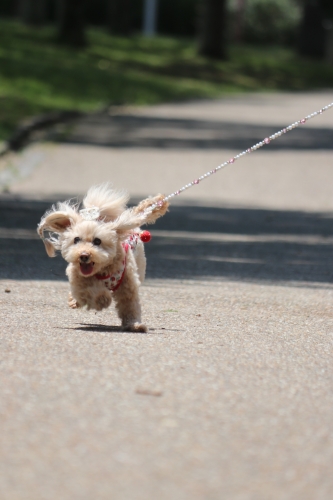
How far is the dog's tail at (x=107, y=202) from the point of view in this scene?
6496 mm

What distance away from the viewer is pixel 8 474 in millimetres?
3957

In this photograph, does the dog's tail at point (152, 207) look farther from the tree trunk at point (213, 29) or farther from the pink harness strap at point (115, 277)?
the tree trunk at point (213, 29)

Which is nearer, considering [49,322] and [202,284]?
[49,322]

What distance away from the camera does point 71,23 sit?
112 ft

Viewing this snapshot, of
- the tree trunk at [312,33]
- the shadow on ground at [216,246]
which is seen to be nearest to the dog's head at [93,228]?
the shadow on ground at [216,246]

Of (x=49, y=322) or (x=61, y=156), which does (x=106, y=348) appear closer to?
(x=49, y=322)

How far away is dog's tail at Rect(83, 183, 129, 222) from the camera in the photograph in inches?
256

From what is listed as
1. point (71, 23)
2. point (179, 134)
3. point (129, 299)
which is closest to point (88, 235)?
point (129, 299)

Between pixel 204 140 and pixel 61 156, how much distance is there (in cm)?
423

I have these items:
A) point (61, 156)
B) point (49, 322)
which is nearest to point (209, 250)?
point (49, 322)

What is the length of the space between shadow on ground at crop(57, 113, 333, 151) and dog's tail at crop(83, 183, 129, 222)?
13490 millimetres

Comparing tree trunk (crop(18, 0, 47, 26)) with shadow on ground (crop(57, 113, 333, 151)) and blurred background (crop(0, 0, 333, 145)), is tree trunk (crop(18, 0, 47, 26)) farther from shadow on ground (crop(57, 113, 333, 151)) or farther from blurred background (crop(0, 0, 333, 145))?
shadow on ground (crop(57, 113, 333, 151))

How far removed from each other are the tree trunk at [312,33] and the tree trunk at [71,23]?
16.7 meters

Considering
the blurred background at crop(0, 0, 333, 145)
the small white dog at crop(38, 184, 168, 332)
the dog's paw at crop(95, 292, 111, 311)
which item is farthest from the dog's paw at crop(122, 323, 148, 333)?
the blurred background at crop(0, 0, 333, 145)
